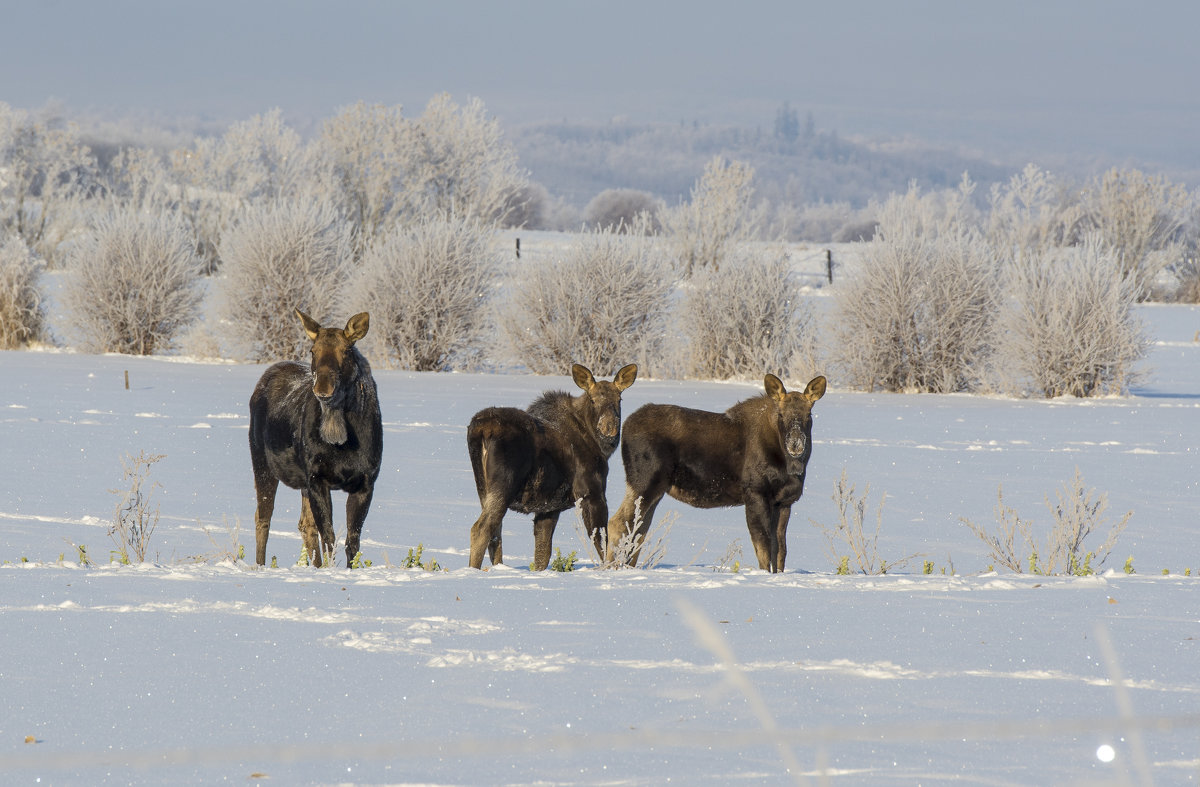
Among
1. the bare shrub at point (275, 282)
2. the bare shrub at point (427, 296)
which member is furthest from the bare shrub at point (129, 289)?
the bare shrub at point (427, 296)

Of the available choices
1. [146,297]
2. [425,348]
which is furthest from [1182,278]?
[146,297]

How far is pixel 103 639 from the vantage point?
4574 mm

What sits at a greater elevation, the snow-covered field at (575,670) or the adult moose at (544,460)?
the adult moose at (544,460)

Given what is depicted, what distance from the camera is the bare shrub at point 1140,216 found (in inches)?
2071

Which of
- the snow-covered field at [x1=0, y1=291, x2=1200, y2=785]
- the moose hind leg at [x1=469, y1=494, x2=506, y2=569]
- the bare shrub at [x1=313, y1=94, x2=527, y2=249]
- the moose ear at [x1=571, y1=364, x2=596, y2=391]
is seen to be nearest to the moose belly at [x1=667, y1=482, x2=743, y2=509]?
the moose ear at [x1=571, y1=364, x2=596, y2=391]

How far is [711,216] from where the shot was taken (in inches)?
1842

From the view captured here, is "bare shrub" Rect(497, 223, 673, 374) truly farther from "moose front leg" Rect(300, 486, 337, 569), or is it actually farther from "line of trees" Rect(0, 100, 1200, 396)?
"moose front leg" Rect(300, 486, 337, 569)

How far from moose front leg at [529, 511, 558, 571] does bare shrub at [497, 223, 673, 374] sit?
1784 centimetres

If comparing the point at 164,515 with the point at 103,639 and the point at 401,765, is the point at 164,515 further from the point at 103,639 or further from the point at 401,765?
the point at 401,765

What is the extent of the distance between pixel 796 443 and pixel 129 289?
76.8ft

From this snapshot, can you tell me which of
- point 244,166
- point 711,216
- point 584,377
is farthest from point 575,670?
point 244,166

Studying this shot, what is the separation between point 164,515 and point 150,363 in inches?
644

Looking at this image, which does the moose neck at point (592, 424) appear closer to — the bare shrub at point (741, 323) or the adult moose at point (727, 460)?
the adult moose at point (727, 460)

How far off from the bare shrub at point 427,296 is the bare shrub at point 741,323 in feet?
14.0
